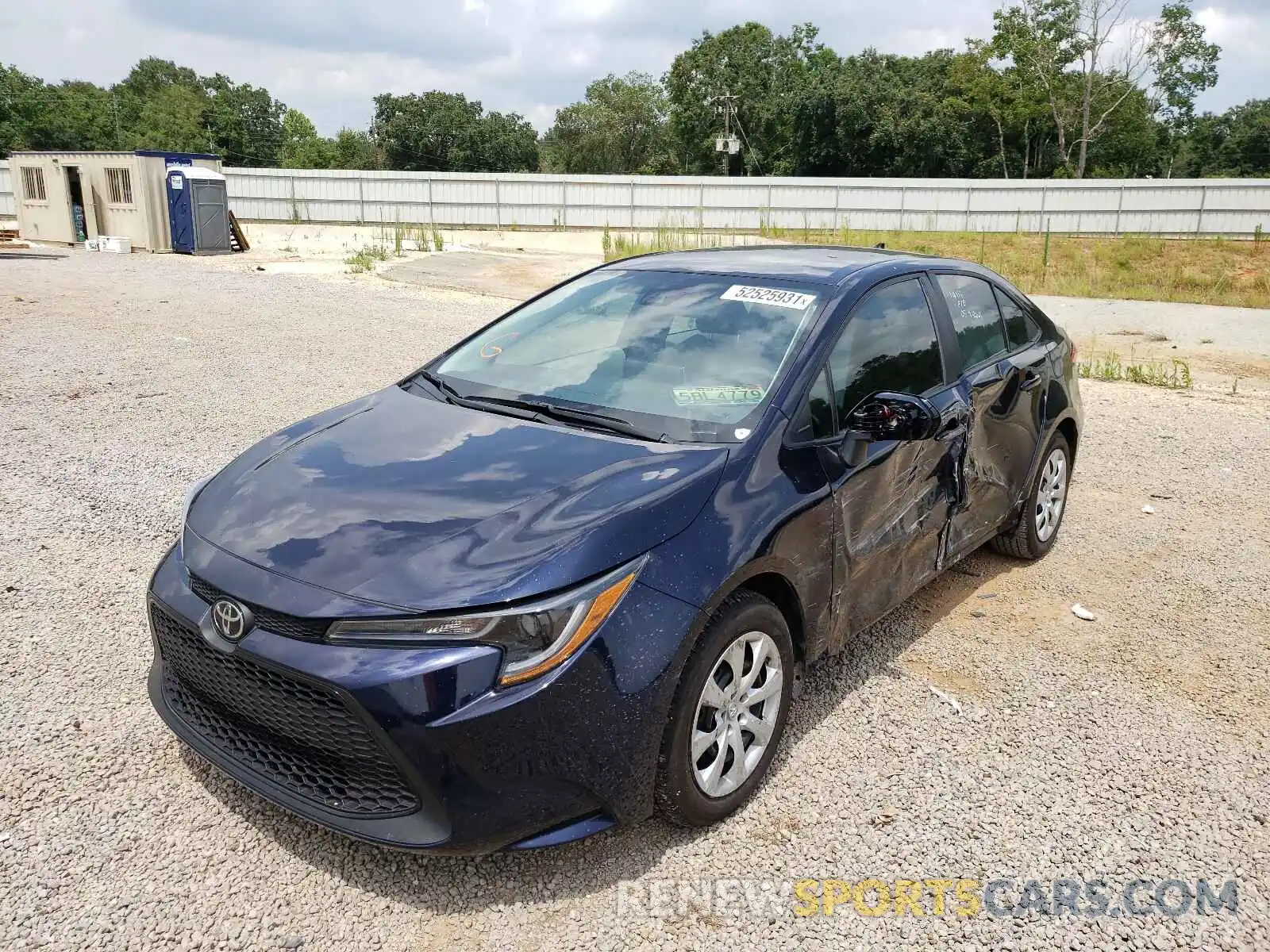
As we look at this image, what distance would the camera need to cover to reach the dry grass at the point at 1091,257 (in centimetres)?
1958

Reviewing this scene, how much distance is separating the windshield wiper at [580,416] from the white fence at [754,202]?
3250cm

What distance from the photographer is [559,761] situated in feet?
7.84

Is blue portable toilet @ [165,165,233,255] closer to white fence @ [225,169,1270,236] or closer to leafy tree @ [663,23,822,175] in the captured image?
white fence @ [225,169,1270,236]

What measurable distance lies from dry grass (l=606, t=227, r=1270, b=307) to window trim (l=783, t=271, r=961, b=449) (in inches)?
623

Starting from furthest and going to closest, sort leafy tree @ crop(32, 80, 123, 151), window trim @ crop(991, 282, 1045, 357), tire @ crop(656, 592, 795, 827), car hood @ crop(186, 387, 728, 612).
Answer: leafy tree @ crop(32, 80, 123, 151)
window trim @ crop(991, 282, 1045, 357)
tire @ crop(656, 592, 795, 827)
car hood @ crop(186, 387, 728, 612)

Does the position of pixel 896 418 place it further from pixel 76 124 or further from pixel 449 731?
pixel 76 124

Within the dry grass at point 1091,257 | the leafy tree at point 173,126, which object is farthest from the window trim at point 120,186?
the leafy tree at point 173,126

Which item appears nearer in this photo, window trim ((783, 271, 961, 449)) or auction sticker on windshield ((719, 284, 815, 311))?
window trim ((783, 271, 961, 449))

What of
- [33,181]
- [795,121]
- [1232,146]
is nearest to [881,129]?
[795,121]

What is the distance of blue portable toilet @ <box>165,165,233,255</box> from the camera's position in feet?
71.2

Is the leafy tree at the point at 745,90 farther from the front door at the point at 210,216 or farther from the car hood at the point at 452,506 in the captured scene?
the car hood at the point at 452,506

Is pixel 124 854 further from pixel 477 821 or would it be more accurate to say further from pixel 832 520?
pixel 832 520

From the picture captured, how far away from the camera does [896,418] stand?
316 centimetres

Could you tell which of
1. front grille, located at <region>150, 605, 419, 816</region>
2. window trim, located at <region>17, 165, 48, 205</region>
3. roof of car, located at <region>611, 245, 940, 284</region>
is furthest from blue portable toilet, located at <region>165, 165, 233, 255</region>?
front grille, located at <region>150, 605, 419, 816</region>
